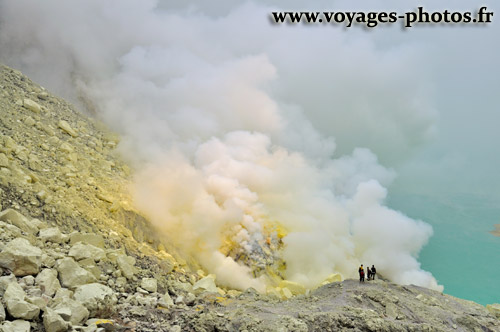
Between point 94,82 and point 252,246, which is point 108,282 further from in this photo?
point 94,82

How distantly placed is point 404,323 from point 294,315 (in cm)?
414

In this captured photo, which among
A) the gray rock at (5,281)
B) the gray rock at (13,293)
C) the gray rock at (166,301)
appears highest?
the gray rock at (166,301)

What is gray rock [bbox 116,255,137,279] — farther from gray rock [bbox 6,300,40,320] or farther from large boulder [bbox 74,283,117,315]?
gray rock [bbox 6,300,40,320]

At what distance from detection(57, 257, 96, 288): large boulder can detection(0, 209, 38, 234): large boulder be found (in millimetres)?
2211

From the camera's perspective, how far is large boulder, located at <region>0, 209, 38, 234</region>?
403 inches

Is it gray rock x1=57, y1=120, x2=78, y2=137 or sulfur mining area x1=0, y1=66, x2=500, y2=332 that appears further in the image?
gray rock x1=57, y1=120, x2=78, y2=137

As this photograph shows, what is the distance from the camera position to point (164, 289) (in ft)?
40.0

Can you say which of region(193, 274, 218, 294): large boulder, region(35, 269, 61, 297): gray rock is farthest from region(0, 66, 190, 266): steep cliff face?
region(35, 269, 61, 297): gray rock

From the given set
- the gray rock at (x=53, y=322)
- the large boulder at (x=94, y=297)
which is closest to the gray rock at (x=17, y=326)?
the gray rock at (x=53, y=322)

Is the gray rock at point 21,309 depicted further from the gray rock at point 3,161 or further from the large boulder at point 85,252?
the gray rock at point 3,161

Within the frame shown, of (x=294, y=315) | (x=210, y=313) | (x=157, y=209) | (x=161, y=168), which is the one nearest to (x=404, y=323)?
(x=294, y=315)

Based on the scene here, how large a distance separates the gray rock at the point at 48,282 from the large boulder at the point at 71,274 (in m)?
0.31

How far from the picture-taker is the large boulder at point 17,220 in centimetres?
1023

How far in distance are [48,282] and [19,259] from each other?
0.97 m
